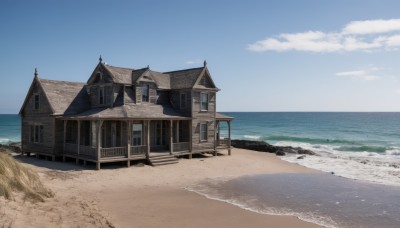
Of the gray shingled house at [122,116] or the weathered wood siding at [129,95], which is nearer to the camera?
the gray shingled house at [122,116]

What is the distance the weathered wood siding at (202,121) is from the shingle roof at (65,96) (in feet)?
29.1

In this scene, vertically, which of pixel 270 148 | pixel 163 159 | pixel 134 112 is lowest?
pixel 270 148

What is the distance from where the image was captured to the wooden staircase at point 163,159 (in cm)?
2539

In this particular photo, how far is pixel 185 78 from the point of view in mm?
30938

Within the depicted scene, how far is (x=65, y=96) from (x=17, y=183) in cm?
1591

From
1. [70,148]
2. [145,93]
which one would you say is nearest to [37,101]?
[70,148]

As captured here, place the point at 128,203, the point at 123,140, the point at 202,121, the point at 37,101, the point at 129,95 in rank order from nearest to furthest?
1. the point at 128,203
2. the point at 123,140
3. the point at 129,95
4. the point at 37,101
5. the point at 202,121

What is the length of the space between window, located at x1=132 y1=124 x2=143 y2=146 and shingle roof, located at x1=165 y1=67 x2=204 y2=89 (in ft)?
17.9

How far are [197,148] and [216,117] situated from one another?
3.84 metres

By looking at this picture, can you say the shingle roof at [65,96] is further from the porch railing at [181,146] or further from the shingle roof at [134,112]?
the porch railing at [181,146]

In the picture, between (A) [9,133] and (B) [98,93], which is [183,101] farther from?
(A) [9,133]

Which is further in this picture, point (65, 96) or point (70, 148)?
point (65, 96)

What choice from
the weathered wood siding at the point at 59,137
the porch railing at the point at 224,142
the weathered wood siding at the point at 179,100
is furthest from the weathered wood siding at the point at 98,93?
the porch railing at the point at 224,142

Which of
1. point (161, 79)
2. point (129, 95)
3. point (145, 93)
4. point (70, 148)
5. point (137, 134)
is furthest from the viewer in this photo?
point (161, 79)
